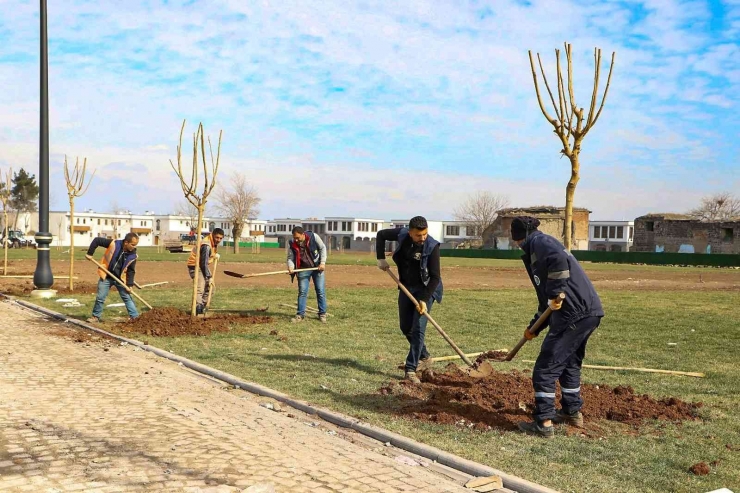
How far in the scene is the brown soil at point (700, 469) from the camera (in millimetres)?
4844

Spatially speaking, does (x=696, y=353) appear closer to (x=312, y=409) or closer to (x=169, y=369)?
(x=312, y=409)

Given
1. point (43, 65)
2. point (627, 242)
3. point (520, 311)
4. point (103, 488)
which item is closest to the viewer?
point (103, 488)

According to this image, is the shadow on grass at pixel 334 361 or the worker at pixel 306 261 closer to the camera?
the shadow on grass at pixel 334 361

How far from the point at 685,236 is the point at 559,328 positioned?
221 ft

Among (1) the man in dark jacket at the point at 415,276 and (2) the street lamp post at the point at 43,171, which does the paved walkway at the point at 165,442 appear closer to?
(1) the man in dark jacket at the point at 415,276

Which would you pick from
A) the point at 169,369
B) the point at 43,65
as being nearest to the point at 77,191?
the point at 43,65

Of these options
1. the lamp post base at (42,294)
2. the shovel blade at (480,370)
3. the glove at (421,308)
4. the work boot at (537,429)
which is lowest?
the work boot at (537,429)

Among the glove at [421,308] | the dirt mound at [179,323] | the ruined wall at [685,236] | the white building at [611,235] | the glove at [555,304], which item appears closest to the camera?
the glove at [555,304]

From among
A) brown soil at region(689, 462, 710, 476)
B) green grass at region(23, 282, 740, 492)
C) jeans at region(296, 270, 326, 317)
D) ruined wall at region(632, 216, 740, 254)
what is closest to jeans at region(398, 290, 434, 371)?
green grass at region(23, 282, 740, 492)

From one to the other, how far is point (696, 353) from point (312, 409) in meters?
6.72

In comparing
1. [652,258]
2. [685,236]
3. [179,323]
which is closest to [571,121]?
[179,323]

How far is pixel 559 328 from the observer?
591 centimetres

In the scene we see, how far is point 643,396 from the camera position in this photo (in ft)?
22.9

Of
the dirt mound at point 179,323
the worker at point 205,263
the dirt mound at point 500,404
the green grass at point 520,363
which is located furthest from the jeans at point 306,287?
the dirt mound at point 500,404
